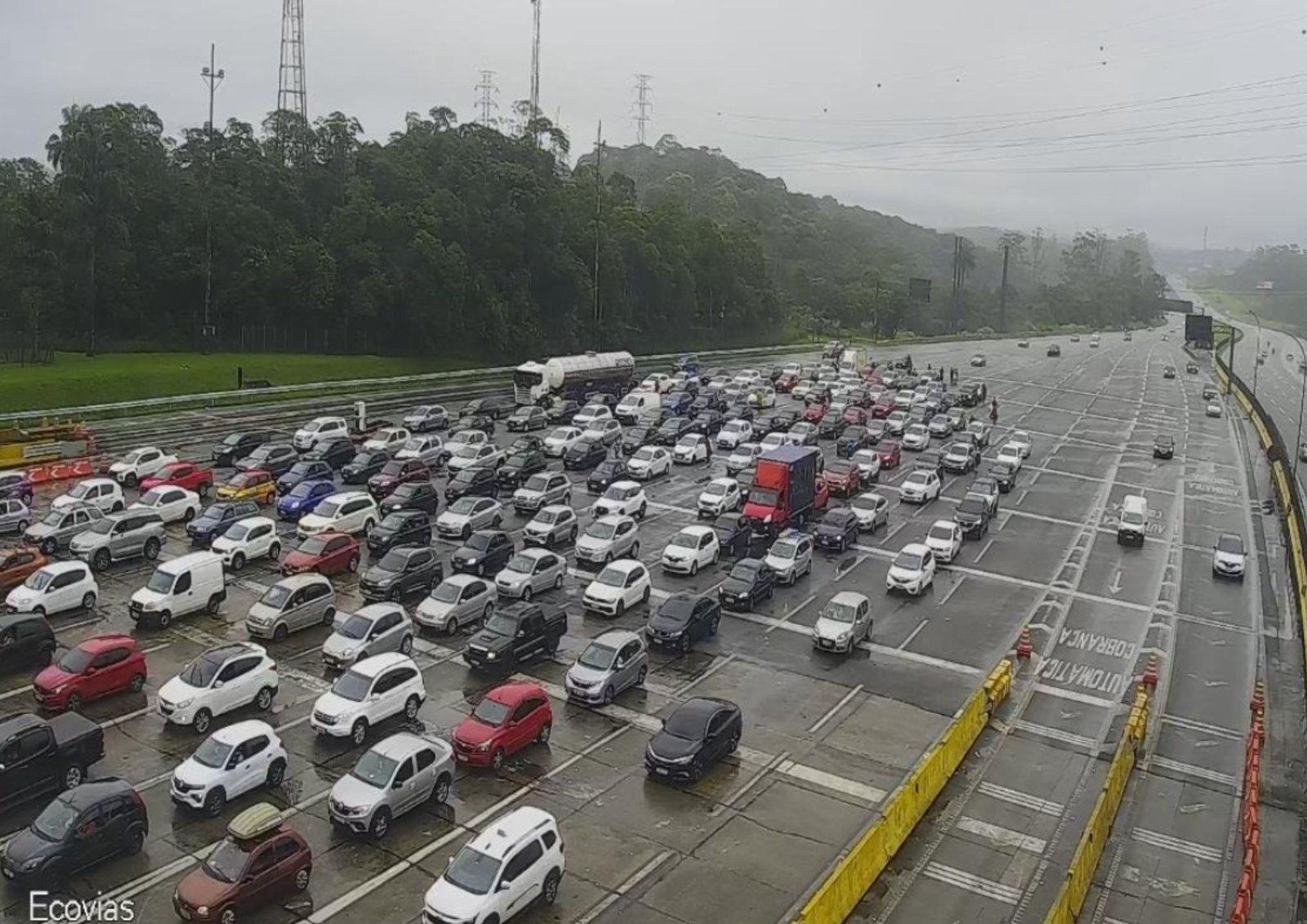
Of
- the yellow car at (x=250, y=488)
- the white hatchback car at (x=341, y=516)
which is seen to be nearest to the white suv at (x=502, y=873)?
the white hatchback car at (x=341, y=516)

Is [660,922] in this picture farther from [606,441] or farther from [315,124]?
[315,124]

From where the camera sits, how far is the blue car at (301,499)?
144ft

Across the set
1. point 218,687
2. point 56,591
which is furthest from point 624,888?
point 56,591

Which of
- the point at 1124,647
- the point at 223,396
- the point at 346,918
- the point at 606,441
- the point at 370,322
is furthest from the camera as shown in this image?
the point at 370,322

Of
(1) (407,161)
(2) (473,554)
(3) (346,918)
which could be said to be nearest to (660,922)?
(3) (346,918)

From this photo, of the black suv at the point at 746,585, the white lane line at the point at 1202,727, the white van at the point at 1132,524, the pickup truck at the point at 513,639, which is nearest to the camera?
the white lane line at the point at 1202,727

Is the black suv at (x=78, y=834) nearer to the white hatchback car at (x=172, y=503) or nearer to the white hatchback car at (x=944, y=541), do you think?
the white hatchback car at (x=172, y=503)

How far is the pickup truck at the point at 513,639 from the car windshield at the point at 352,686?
171 inches

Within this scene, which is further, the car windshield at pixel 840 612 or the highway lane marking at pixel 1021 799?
the car windshield at pixel 840 612

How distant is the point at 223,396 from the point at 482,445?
23.2 metres

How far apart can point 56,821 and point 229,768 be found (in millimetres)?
3414

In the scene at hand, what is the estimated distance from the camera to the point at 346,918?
61.2 ft

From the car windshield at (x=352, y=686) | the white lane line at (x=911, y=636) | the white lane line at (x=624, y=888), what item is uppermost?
the car windshield at (x=352, y=686)

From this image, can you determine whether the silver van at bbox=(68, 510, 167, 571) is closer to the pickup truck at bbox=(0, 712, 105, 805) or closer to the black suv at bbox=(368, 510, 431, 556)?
the black suv at bbox=(368, 510, 431, 556)
